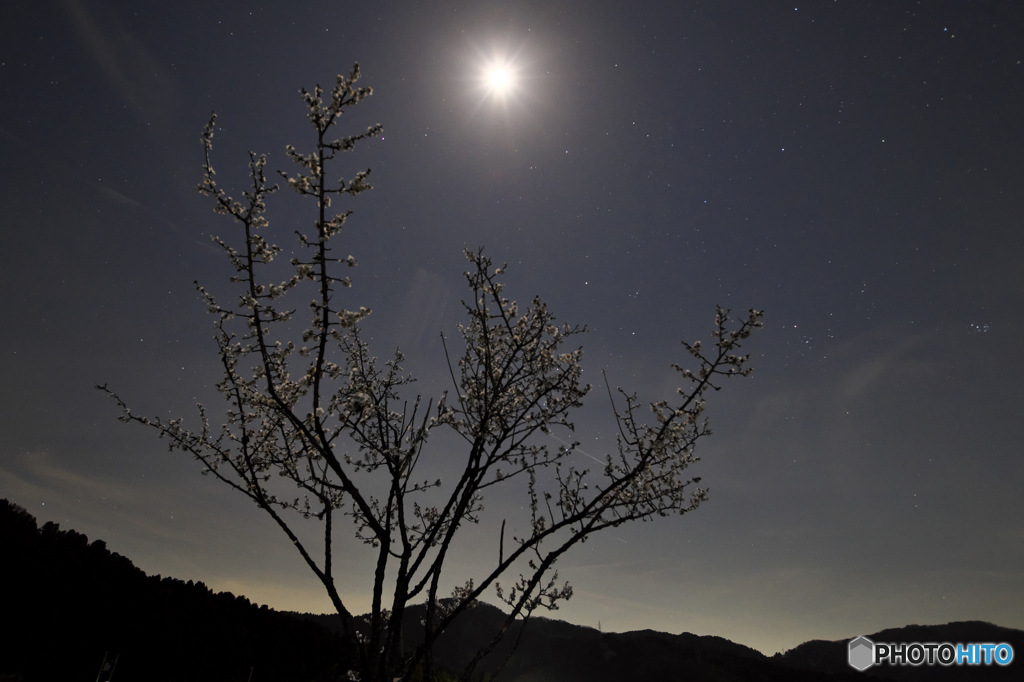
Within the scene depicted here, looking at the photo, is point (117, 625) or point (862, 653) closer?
point (117, 625)

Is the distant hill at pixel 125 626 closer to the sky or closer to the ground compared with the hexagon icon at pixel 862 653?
closer to the ground

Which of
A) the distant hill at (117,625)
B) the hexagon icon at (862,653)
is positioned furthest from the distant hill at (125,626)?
the hexagon icon at (862,653)

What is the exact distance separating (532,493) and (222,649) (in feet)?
55.5

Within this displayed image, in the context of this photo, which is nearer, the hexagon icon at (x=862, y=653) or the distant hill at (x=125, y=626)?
the distant hill at (x=125, y=626)

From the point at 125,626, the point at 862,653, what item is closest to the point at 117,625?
the point at 125,626

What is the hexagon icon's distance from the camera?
1448 centimetres

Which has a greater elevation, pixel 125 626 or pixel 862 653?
pixel 862 653

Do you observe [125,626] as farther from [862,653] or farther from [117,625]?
[862,653]

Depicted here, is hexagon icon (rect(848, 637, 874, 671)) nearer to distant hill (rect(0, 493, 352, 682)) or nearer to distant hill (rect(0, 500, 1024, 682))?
distant hill (rect(0, 500, 1024, 682))

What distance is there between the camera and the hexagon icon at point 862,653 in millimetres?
14477

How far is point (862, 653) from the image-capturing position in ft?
48.6

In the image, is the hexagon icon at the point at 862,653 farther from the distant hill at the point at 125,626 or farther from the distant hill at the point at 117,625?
the distant hill at the point at 117,625

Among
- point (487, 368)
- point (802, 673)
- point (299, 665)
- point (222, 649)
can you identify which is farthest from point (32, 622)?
point (802, 673)

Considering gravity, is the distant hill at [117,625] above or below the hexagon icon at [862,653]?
below
